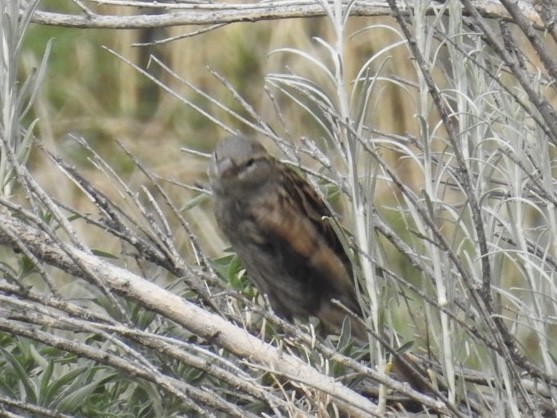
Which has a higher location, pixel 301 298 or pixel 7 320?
pixel 7 320

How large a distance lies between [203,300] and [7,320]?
0.94 ft

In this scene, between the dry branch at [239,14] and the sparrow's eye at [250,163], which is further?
the sparrow's eye at [250,163]

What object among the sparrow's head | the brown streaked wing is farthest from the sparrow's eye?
the brown streaked wing

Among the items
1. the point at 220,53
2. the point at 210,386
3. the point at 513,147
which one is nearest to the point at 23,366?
the point at 210,386

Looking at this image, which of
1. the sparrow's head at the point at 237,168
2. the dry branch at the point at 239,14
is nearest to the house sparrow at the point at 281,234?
the sparrow's head at the point at 237,168

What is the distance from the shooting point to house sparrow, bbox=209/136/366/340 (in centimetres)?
237

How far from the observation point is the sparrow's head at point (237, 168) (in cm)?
255

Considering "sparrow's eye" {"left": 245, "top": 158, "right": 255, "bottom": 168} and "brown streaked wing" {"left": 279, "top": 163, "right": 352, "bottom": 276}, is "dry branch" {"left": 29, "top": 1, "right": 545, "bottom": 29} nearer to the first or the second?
"brown streaked wing" {"left": 279, "top": 163, "right": 352, "bottom": 276}

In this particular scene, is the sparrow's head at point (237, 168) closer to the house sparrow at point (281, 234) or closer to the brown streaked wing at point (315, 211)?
the house sparrow at point (281, 234)

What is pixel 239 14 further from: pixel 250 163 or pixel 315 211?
pixel 250 163

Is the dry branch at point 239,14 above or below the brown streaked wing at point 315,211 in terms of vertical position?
above

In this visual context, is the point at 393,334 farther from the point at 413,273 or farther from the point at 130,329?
the point at 413,273

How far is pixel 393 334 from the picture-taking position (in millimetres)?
1527

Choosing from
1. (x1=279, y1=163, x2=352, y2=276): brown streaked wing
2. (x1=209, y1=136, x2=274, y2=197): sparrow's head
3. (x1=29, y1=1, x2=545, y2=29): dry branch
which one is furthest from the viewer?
(x1=209, y1=136, x2=274, y2=197): sparrow's head
